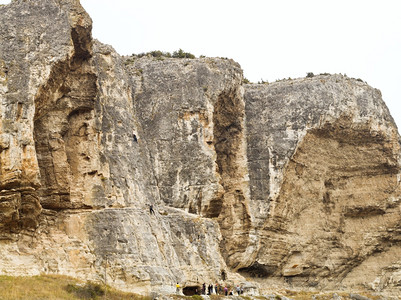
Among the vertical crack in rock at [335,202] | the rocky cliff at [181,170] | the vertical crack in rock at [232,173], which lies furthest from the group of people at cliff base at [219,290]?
the vertical crack in rock at [335,202]

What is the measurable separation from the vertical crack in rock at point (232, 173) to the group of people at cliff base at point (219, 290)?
23.5 ft

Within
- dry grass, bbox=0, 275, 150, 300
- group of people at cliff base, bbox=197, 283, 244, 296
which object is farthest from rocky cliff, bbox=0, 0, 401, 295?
dry grass, bbox=0, 275, 150, 300

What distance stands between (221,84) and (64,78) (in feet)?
43.1

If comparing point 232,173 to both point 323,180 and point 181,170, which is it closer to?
point 181,170

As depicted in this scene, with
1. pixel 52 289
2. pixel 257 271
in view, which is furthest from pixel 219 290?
pixel 52 289

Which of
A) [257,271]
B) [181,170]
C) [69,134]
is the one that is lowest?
[257,271]

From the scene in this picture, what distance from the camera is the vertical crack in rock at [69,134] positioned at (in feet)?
128

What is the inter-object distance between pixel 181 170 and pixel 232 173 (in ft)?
19.7

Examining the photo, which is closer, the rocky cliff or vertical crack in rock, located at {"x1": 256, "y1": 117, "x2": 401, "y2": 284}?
the rocky cliff

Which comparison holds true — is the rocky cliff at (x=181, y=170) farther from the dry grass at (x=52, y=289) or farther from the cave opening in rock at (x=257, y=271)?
the dry grass at (x=52, y=289)

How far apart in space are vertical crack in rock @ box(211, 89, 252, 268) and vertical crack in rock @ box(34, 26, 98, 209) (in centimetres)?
1131

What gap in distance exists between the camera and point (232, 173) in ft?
169

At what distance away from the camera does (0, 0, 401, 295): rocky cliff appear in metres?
36.8

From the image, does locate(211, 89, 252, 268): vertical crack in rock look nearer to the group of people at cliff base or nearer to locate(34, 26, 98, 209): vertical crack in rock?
the group of people at cliff base
